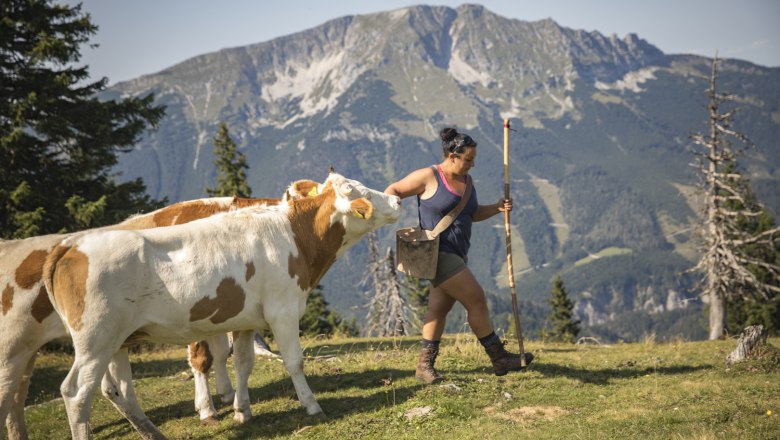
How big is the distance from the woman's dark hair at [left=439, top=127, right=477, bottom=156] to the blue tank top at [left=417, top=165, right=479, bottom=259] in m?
0.36

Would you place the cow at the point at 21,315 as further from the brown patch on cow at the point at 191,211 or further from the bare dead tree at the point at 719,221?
the bare dead tree at the point at 719,221

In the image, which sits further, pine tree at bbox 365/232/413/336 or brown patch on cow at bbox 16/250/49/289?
pine tree at bbox 365/232/413/336

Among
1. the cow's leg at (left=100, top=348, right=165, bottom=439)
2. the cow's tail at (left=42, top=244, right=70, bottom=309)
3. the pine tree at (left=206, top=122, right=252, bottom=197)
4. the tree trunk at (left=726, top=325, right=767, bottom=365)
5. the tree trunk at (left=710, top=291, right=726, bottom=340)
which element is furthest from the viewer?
the pine tree at (left=206, top=122, right=252, bottom=197)

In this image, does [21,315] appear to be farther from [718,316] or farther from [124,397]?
[718,316]

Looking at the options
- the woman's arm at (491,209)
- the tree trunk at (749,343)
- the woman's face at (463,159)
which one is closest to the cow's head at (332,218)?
the woman's face at (463,159)

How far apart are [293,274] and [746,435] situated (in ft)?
17.9

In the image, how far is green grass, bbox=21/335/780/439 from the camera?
7492 millimetres

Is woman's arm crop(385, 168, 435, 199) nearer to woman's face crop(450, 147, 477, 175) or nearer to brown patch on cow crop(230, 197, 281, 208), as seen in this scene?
woman's face crop(450, 147, 477, 175)

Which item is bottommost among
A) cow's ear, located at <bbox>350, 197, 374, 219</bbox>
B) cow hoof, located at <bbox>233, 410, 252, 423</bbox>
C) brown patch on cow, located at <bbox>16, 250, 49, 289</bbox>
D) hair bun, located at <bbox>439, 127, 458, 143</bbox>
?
cow hoof, located at <bbox>233, 410, 252, 423</bbox>

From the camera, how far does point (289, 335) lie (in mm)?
8172

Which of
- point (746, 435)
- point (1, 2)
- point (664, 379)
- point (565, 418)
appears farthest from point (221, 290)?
point (1, 2)

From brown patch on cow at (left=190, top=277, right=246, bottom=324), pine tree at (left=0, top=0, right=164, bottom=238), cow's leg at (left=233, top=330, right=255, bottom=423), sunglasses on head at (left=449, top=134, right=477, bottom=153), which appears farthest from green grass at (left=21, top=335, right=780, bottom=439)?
pine tree at (left=0, top=0, right=164, bottom=238)

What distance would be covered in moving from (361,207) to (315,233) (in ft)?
2.42

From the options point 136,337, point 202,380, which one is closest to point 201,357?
point 202,380
